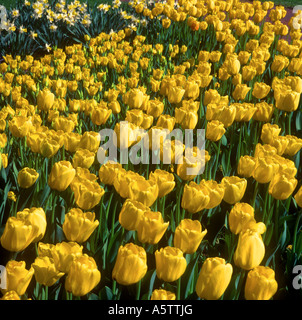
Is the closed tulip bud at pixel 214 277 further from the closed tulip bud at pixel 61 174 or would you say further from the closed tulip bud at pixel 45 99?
the closed tulip bud at pixel 45 99

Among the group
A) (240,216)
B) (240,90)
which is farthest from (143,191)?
(240,90)

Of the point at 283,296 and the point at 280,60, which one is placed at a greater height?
the point at 280,60

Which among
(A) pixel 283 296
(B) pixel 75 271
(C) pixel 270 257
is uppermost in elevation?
(B) pixel 75 271

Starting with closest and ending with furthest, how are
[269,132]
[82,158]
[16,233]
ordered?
[16,233] < [82,158] < [269,132]

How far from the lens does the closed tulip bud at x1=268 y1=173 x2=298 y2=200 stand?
1.79 meters

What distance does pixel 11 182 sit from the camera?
7.75ft

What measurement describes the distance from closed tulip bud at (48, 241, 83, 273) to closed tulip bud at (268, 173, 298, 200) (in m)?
0.86

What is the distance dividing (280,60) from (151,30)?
2967 millimetres

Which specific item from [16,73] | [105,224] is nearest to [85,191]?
[105,224]

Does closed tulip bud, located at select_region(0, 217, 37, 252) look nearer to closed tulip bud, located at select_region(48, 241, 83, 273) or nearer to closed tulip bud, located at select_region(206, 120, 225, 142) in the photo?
closed tulip bud, located at select_region(48, 241, 83, 273)

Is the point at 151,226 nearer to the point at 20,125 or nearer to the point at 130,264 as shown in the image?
the point at 130,264

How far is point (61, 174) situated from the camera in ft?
5.82

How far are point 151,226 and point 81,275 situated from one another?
29cm
